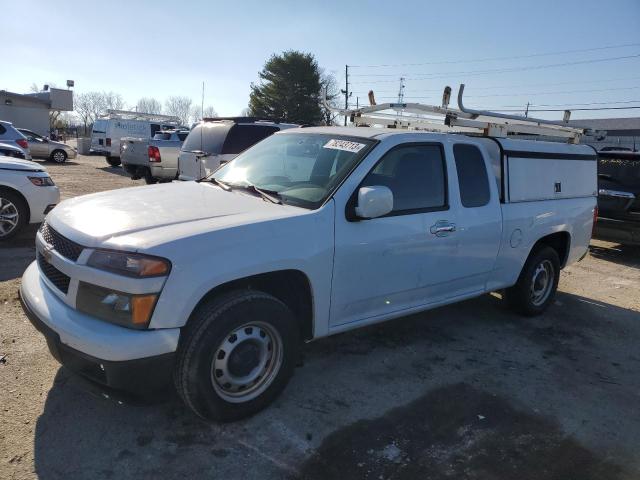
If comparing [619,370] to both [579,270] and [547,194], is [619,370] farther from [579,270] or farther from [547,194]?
[579,270]

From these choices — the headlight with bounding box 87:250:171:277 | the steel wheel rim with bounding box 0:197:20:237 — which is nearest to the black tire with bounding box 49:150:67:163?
the steel wheel rim with bounding box 0:197:20:237

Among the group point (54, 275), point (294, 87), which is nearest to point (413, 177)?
point (54, 275)

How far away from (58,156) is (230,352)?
23.6 metres

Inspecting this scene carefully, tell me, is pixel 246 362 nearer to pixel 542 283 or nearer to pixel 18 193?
pixel 542 283

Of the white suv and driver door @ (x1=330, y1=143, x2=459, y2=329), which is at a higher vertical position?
the white suv

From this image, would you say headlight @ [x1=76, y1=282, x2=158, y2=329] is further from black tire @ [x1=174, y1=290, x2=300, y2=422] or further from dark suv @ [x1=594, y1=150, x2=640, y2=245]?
dark suv @ [x1=594, y1=150, x2=640, y2=245]

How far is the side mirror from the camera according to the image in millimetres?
3258

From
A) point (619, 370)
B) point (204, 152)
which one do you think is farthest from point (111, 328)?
point (204, 152)

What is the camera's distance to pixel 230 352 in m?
2.98

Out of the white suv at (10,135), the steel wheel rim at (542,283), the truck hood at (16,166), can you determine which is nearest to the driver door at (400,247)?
the steel wheel rim at (542,283)

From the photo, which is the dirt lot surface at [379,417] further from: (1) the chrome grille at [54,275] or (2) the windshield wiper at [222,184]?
(2) the windshield wiper at [222,184]

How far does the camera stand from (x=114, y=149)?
2103 centimetres

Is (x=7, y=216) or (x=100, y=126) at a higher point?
(x=100, y=126)

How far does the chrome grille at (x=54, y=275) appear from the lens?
289 centimetres
